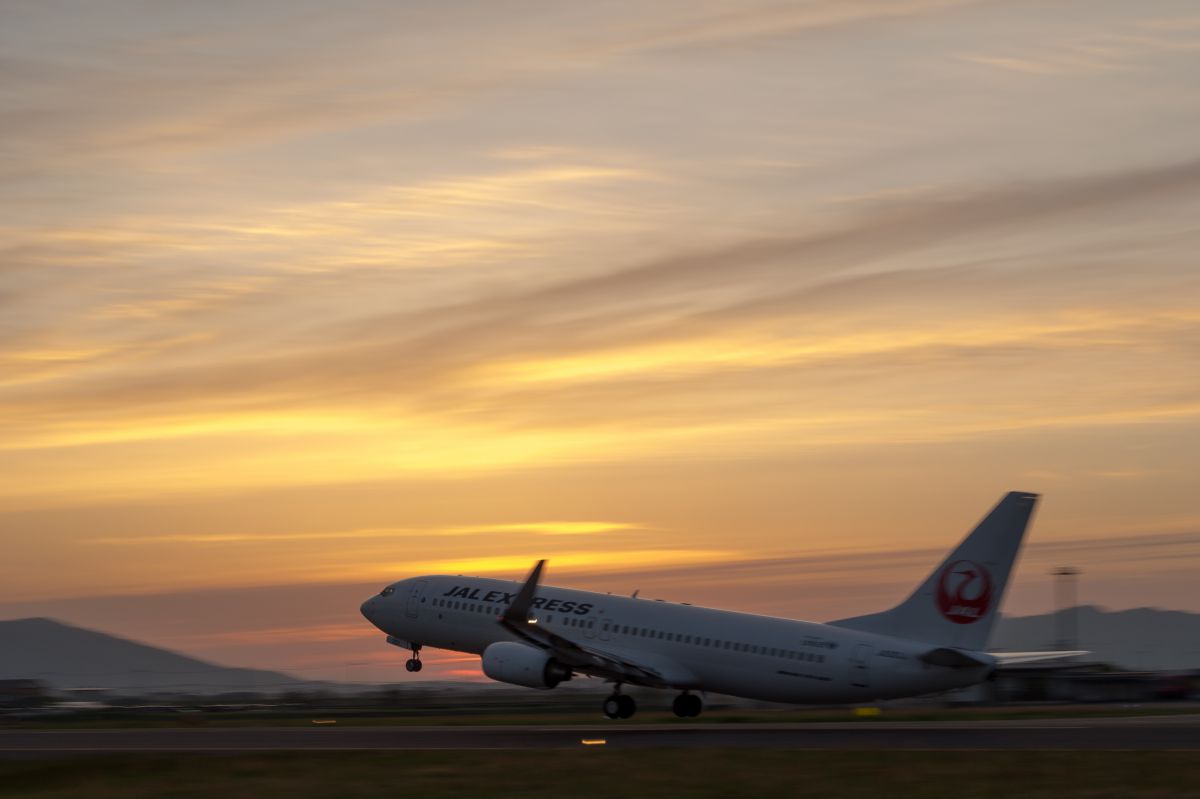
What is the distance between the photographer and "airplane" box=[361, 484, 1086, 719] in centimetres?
5316

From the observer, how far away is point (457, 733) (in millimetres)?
51625

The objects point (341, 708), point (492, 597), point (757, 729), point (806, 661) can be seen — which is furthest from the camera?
point (341, 708)

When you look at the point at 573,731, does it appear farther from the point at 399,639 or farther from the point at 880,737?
the point at 399,639

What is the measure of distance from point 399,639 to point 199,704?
95.8 ft

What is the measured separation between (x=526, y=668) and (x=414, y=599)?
11590mm

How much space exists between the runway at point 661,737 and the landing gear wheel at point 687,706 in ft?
13.3

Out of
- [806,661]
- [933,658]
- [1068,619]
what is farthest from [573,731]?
[1068,619]

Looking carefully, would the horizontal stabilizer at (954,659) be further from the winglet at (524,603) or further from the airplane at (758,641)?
the winglet at (524,603)

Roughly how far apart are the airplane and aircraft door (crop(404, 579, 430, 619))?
2.62 metres

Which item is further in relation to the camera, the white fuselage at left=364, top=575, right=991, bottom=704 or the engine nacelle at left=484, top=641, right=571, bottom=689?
the engine nacelle at left=484, top=641, right=571, bottom=689

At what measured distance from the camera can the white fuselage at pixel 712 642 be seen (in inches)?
2114

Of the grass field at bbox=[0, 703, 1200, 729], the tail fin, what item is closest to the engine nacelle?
the grass field at bbox=[0, 703, 1200, 729]

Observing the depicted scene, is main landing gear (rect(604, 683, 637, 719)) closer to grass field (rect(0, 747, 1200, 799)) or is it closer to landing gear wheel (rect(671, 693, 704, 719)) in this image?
landing gear wheel (rect(671, 693, 704, 719))

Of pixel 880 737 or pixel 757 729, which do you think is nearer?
pixel 880 737
